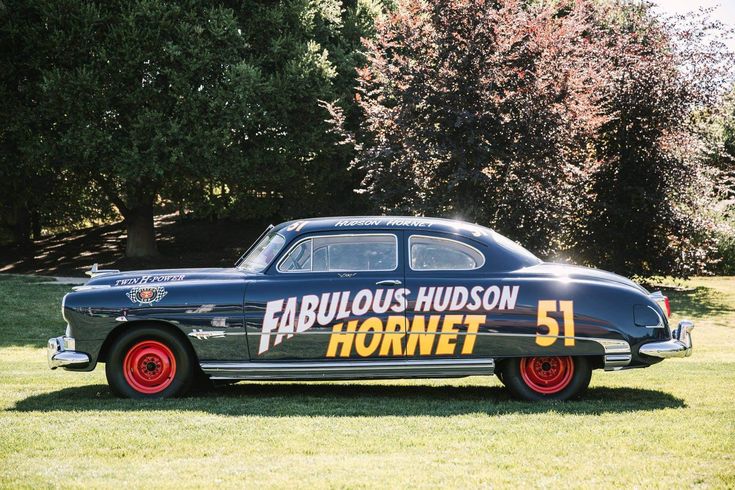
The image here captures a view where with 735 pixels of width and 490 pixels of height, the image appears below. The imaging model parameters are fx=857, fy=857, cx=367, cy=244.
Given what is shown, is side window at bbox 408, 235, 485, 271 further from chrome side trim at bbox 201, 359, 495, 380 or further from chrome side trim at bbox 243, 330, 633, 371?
chrome side trim at bbox 201, 359, 495, 380

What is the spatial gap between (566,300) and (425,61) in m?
12.4

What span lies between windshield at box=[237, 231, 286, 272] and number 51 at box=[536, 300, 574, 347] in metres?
2.48

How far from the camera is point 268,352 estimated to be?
7.77 m

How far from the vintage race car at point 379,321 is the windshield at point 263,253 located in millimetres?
54

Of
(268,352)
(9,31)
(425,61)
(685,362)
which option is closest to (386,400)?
(268,352)

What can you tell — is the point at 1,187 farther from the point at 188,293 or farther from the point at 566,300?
the point at 566,300

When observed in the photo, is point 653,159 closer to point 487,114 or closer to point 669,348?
point 487,114

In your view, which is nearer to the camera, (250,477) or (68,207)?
(250,477)

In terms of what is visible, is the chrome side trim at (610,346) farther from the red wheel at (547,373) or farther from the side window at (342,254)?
the side window at (342,254)

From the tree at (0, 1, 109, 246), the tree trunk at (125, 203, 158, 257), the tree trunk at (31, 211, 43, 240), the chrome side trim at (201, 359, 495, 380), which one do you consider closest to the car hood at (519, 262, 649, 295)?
the chrome side trim at (201, 359, 495, 380)

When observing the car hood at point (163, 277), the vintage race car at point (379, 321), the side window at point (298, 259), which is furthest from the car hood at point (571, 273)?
the car hood at point (163, 277)

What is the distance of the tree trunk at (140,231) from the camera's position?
28156 mm

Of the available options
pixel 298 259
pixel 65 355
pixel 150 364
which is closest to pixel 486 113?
pixel 298 259

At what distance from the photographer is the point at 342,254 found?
8031mm
